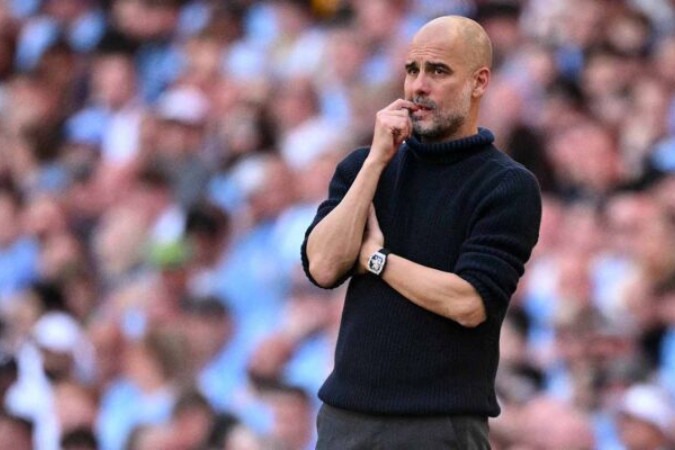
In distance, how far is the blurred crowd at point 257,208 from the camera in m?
5.11

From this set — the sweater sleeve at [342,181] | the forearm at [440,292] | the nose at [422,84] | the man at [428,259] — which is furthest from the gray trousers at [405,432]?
the nose at [422,84]

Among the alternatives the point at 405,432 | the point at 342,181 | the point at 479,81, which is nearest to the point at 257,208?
the point at 342,181

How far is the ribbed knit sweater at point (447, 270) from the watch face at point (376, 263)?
0.13 feet

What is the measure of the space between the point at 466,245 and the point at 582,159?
2.67 m

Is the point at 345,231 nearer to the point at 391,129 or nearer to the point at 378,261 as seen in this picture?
the point at 378,261

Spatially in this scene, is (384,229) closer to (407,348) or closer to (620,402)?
(407,348)

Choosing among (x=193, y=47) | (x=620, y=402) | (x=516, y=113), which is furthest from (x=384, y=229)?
(x=193, y=47)

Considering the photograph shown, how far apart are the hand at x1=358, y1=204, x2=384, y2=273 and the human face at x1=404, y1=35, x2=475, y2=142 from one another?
188 mm

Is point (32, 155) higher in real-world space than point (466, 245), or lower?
lower

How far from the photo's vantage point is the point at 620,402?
4965 millimetres

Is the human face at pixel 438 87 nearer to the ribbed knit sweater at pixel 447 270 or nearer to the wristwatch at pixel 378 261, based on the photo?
the ribbed knit sweater at pixel 447 270

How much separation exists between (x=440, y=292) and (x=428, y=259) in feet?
0.36

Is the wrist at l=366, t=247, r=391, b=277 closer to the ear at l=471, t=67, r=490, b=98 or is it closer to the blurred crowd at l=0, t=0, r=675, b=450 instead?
the ear at l=471, t=67, r=490, b=98

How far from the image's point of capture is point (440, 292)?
2703 millimetres
